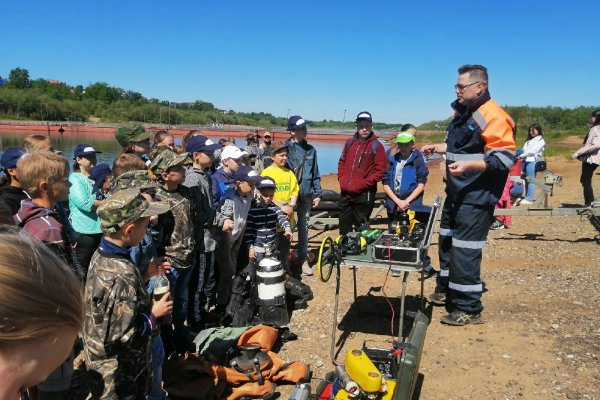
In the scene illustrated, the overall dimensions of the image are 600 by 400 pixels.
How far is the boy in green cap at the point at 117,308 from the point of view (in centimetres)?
257

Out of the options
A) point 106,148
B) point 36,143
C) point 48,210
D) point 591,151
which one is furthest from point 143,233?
point 106,148

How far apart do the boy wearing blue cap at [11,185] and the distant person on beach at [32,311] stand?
296 cm

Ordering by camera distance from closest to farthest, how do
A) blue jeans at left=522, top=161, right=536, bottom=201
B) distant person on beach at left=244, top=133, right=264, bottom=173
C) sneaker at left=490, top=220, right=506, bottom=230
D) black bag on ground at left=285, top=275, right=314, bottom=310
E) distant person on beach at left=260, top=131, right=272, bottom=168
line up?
black bag on ground at left=285, top=275, right=314, bottom=310
sneaker at left=490, top=220, right=506, bottom=230
distant person on beach at left=244, top=133, right=264, bottom=173
distant person on beach at left=260, top=131, right=272, bottom=168
blue jeans at left=522, top=161, right=536, bottom=201

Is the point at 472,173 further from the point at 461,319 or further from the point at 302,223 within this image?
the point at 302,223

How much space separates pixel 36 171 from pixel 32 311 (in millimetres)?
2837

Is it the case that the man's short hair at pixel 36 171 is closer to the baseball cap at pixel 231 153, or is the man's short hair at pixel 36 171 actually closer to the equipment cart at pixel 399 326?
the equipment cart at pixel 399 326

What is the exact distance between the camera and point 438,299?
575 cm

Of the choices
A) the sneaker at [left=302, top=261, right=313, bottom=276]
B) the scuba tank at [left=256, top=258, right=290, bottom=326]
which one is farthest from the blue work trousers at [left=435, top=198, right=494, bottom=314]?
the sneaker at [left=302, top=261, right=313, bottom=276]

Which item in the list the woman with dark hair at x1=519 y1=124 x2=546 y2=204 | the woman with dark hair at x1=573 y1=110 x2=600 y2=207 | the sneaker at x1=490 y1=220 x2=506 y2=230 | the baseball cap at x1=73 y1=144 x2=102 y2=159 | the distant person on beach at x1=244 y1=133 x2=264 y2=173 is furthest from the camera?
the woman with dark hair at x1=519 y1=124 x2=546 y2=204

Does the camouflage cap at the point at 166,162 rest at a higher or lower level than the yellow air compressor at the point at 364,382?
higher

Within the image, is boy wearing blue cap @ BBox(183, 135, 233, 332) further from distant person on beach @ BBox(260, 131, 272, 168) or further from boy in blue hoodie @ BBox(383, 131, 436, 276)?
distant person on beach @ BBox(260, 131, 272, 168)

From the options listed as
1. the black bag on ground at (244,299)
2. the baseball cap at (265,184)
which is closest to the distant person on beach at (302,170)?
the baseball cap at (265,184)

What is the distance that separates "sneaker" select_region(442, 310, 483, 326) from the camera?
197 inches

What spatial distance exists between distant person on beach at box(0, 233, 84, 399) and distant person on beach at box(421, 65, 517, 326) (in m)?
3.96
